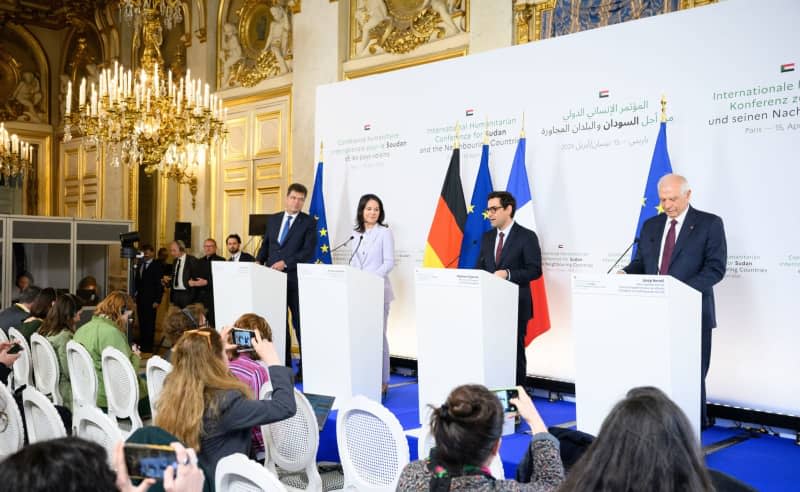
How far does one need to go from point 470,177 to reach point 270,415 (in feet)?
13.3

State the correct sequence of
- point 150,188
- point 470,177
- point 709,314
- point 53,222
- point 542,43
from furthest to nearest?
1. point 150,188
2. point 53,222
3. point 470,177
4. point 542,43
5. point 709,314

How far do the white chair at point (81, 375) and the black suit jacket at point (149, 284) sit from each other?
4961mm

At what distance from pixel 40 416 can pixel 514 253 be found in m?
3.00

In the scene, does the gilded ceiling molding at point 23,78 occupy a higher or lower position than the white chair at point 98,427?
higher

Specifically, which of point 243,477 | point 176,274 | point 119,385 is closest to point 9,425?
point 119,385

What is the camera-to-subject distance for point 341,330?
485cm

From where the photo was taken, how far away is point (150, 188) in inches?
431

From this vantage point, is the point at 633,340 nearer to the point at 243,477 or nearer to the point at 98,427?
the point at 243,477

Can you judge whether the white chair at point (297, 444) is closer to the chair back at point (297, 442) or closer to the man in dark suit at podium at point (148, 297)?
the chair back at point (297, 442)

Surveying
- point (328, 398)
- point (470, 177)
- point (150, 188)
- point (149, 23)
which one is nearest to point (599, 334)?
point (328, 398)

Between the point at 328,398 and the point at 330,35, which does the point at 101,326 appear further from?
the point at 330,35

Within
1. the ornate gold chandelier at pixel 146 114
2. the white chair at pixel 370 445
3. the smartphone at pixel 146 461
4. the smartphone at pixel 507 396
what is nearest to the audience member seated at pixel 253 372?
the white chair at pixel 370 445

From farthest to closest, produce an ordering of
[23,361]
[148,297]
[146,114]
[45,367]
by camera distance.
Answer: [148,297], [146,114], [23,361], [45,367]

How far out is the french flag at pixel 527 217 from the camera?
5.61 metres
